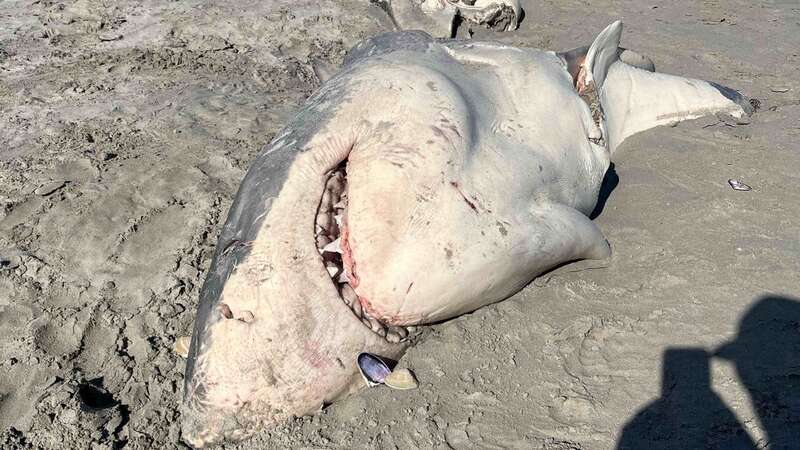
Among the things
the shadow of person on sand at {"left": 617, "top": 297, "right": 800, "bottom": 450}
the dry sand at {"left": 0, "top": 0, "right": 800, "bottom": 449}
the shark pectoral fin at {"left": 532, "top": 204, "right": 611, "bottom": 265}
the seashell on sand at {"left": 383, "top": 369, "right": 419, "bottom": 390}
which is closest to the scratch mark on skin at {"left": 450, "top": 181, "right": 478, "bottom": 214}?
the shark pectoral fin at {"left": 532, "top": 204, "right": 611, "bottom": 265}

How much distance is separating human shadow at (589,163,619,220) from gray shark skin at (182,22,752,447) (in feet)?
1.86

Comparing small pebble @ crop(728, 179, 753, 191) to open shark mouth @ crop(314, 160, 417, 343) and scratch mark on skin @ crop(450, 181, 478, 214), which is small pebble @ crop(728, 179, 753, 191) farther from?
open shark mouth @ crop(314, 160, 417, 343)

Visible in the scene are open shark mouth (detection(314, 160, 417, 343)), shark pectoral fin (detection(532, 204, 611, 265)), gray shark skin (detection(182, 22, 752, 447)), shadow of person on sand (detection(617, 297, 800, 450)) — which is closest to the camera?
shadow of person on sand (detection(617, 297, 800, 450))

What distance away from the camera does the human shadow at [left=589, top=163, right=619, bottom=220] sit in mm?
3934

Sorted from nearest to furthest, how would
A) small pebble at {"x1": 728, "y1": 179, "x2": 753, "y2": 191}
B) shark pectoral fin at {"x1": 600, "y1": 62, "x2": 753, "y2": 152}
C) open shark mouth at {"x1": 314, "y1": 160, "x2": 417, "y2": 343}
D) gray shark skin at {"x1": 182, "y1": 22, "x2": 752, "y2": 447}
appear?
gray shark skin at {"x1": 182, "y1": 22, "x2": 752, "y2": 447} → open shark mouth at {"x1": 314, "y1": 160, "x2": 417, "y2": 343} → small pebble at {"x1": 728, "y1": 179, "x2": 753, "y2": 191} → shark pectoral fin at {"x1": 600, "y1": 62, "x2": 753, "y2": 152}

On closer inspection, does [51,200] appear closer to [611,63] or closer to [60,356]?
[60,356]

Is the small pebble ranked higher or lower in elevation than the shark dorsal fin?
lower

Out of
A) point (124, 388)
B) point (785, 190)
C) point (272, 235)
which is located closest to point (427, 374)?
point (272, 235)

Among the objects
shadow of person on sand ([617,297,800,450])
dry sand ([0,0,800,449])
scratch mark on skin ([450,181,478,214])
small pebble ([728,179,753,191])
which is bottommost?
dry sand ([0,0,800,449])

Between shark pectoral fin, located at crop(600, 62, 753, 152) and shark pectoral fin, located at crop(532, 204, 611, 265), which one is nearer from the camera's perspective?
shark pectoral fin, located at crop(532, 204, 611, 265)

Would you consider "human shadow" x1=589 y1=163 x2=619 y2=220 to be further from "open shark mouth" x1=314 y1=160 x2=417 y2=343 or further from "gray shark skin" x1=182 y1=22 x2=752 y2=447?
"open shark mouth" x1=314 y1=160 x2=417 y2=343

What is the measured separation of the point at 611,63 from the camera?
4.63 m

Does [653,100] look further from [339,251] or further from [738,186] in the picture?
[339,251]

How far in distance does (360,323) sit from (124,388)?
1.05 meters
